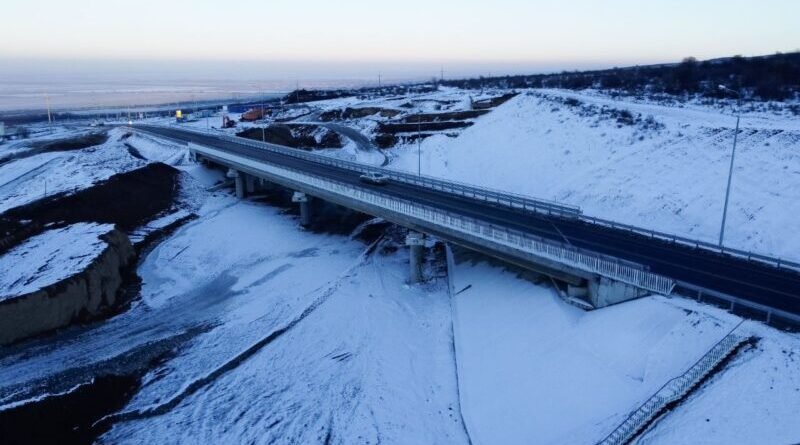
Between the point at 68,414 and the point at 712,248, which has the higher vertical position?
the point at 712,248

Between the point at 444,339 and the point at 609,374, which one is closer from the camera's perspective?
the point at 609,374

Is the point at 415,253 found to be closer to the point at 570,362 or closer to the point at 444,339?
the point at 444,339

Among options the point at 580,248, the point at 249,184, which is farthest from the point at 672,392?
the point at 249,184

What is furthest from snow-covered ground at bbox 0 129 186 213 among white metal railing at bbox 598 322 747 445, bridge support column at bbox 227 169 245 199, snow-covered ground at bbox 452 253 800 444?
white metal railing at bbox 598 322 747 445

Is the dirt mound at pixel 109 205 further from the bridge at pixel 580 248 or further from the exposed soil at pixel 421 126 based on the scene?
the exposed soil at pixel 421 126

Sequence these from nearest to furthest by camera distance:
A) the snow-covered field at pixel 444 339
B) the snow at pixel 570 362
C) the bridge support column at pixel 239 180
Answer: the snow at pixel 570 362
the snow-covered field at pixel 444 339
the bridge support column at pixel 239 180

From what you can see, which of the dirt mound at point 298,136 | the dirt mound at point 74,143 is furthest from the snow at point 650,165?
the dirt mound at point 74,143

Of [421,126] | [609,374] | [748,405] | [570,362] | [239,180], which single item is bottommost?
Answer: [570,362]

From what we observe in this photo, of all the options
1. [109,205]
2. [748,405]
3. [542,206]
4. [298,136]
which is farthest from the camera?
[298,136]
